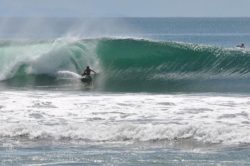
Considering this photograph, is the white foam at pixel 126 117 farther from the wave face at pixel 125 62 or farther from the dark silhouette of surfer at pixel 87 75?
the wave face at pixel 125 62

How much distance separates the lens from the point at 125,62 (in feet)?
106

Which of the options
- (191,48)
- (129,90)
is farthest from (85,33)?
(129,90)

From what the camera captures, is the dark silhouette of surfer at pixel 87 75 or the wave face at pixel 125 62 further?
the wave face at pixel 125 62

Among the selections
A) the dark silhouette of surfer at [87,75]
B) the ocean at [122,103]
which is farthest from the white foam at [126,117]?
the dark silhouette of surfer at [87,75]

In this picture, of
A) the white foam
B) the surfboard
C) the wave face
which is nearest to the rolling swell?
the wave face

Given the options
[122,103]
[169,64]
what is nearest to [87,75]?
[169,64]

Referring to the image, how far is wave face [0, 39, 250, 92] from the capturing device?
97.7 feet

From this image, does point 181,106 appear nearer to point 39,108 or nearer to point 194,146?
point 39,108

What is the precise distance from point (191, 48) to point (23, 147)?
1827 centimetres

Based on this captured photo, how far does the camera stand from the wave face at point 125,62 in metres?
29.8

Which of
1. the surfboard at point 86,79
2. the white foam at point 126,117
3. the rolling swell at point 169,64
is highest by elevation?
the rolling swell at point 169,64

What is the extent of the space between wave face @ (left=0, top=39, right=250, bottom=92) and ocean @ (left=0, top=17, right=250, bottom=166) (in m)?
0.04

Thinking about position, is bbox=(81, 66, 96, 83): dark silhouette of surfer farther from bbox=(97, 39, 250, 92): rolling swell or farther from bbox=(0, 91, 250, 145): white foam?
bbox=(0, 91, 250, 145): white foam

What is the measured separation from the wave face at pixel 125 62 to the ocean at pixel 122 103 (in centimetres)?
4
